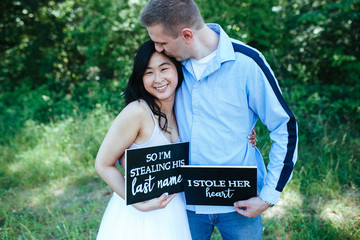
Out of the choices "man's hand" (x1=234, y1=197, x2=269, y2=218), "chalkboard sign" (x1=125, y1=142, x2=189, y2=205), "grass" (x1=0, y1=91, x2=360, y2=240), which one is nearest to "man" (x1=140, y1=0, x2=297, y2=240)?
"man's hand" (x1=234, y1=197, x2=269, y2=218)

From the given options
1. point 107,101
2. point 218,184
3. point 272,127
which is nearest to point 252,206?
point 218,184

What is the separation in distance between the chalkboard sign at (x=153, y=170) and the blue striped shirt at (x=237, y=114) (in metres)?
0.11

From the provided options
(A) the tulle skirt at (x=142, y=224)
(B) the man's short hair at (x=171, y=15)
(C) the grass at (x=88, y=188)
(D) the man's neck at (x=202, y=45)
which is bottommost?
(C) the grass at (x=88, y=188)

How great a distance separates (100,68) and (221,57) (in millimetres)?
5973

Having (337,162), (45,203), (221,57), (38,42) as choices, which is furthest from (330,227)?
(38,42)

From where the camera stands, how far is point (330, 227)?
2.73 meters

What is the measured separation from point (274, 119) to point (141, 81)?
0.86m

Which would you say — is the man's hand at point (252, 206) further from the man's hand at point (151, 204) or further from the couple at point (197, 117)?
the man's hand at point (151, 204)

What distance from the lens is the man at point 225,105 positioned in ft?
5.32

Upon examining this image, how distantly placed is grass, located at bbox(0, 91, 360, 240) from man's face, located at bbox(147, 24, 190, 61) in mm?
1999

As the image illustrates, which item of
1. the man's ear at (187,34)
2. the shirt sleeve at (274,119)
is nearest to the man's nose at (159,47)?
the man's ear at (187,34)

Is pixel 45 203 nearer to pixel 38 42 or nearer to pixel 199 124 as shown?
pixel 199 124

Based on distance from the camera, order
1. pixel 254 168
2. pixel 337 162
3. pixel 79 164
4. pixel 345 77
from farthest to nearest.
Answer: pixel 345 77 < pixel 79 164 < pixel 337 162 < pixel 254 168

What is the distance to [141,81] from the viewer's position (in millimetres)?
1899
